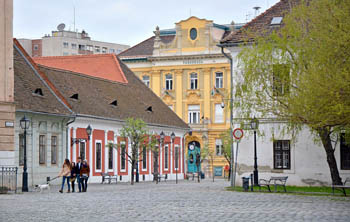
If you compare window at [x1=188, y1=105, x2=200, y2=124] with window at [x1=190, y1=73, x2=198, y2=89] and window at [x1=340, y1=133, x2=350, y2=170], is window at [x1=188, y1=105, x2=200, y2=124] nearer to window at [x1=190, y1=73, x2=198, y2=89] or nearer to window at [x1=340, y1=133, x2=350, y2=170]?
window at [x1=190, y1=73, x2=198, y2=89]

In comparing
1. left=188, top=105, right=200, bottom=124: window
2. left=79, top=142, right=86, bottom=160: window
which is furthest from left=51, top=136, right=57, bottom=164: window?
left=188, top=105, right=200, bottom=124: window

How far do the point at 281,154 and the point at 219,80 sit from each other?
42.4 meters

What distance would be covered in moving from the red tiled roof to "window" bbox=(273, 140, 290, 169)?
27256 millimetres

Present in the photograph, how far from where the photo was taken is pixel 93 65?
62.9m

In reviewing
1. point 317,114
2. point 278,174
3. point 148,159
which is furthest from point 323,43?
point 148,159

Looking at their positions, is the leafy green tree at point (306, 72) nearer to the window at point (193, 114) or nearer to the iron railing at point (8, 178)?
the iron railing at point (8, 178)

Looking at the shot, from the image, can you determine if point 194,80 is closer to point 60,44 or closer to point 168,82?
point 168,82

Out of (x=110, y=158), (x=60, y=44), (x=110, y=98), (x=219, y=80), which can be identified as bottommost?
(x=110, y=158)

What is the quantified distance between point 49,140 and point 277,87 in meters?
16.7

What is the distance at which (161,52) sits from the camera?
263 ft

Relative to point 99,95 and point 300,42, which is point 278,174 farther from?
point 99,95

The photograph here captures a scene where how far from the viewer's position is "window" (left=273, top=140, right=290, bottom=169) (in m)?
36.4

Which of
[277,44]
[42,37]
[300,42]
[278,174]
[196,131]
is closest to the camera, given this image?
[300,42]

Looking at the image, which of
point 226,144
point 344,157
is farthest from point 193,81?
point 344,157
